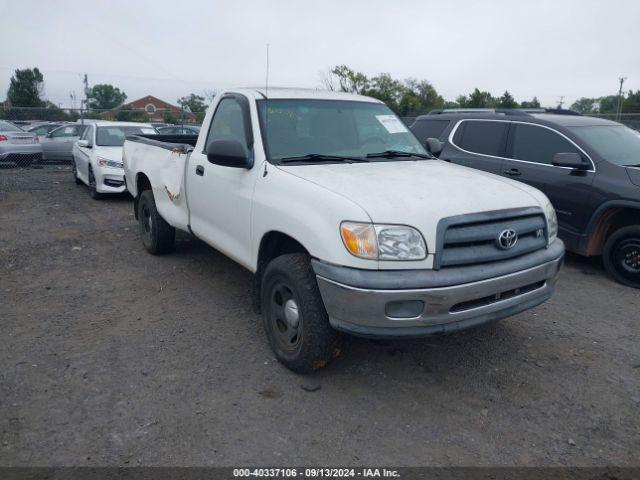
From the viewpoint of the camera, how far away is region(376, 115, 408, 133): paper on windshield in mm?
4891

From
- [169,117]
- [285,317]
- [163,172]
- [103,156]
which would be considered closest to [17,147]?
[103,156]

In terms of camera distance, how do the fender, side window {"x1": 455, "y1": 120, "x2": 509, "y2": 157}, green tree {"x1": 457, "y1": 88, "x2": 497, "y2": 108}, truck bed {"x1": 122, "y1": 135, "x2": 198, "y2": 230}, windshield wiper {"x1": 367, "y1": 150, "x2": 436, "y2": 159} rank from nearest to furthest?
windshield wiper {"x1": 367, "y1": 150, "x2": 436, "y2": 159} → truck bed {"x1": 122, "y1": 135, "x2": 198, "y2": 230} → the fender → side window {"x1": 455, "y1": 120, "x2": 509, "y2": 157} → green tree {"x1": 457, "y1": 88, "x2": 497, "y2": 108}

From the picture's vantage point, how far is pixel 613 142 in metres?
6.41

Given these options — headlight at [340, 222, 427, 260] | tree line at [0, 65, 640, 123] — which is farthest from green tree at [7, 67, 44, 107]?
headlight at [340, 222, 427, 260]

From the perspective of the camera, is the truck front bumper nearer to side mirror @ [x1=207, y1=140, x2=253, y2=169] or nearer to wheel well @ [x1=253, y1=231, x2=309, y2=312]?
wheel well @ [x1=253, y1=231, x2=309, y2=312]

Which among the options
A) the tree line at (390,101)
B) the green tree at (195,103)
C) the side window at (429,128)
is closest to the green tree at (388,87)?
the tree line at (390,101)

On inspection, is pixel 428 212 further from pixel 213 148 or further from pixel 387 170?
pixel 213 148

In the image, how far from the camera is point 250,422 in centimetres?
327

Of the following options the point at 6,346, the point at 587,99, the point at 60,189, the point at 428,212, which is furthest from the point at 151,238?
the point at 587,99

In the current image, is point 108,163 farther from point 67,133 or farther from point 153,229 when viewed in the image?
point 67,133

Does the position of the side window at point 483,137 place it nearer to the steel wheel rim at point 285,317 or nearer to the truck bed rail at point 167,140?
the truck bed rail at point 167,140

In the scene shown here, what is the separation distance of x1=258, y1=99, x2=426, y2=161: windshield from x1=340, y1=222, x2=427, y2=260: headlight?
4.00ft

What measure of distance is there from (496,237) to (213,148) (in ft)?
6.96

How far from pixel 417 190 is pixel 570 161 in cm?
321
